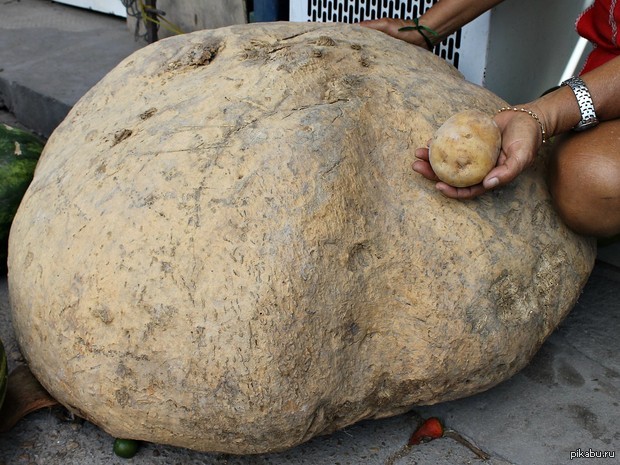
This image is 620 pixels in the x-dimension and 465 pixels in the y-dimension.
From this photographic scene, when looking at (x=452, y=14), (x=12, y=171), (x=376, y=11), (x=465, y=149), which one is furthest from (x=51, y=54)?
(x=465, y=149)

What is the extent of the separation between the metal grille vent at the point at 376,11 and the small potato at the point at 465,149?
1250mm

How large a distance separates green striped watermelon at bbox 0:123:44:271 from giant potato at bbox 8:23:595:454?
28.4 inches

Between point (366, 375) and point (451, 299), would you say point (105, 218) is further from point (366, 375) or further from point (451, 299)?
point (451, 299)

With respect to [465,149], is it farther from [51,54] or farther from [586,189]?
[51,54]

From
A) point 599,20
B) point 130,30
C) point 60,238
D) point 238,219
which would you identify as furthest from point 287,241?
point 130,30

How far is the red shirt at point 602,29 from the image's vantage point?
2582 millimetres

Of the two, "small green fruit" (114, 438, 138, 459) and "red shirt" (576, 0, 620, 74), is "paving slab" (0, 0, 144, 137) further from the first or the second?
"red shirt" (576, 0, 620, 74)

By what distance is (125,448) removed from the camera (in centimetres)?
220

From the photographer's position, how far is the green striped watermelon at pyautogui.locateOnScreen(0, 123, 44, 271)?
3.00 meters

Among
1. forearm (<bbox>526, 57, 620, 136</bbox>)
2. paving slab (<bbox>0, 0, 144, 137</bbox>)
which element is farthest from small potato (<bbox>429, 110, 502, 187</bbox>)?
paving slab (<bbox>0, 0, 144, 137</bbox>)

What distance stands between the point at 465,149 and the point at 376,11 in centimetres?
175

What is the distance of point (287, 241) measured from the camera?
75.7 inches

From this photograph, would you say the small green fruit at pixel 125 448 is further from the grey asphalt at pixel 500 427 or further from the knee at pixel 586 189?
the knee at pixel 586 189

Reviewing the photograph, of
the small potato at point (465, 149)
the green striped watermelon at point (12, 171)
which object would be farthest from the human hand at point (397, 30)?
the green striped watermelon at point (12, 171)
